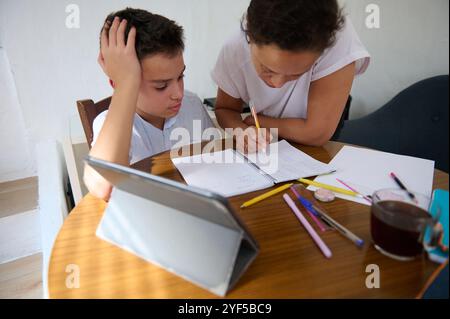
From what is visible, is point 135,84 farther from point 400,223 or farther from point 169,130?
point 400,223

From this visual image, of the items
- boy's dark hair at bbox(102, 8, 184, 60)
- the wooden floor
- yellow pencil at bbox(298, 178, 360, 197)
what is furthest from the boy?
the wooden floor

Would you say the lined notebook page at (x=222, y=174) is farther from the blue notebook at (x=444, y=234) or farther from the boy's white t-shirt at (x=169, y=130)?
the blue notebook at (x=444, y=234)

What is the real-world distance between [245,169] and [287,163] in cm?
11

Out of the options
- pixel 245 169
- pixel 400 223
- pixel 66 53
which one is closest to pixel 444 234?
pixel 400 223

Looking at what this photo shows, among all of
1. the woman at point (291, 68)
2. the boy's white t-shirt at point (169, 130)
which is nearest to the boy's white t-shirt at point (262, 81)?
the woman at point (291, 68)

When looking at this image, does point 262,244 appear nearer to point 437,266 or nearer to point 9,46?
point 437,266

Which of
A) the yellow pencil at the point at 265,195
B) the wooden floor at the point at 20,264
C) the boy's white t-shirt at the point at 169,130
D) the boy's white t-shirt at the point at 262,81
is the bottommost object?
the wooden floor at the point at 20,264

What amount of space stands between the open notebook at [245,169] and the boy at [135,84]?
0.54 ft

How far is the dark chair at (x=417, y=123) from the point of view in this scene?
0.50m

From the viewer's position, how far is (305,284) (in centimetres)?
44

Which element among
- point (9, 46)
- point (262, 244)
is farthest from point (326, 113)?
point (9, 46)

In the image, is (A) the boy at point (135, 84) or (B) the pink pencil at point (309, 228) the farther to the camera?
(A) the boy at point (135, 84)

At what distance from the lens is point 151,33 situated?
2.69ft
